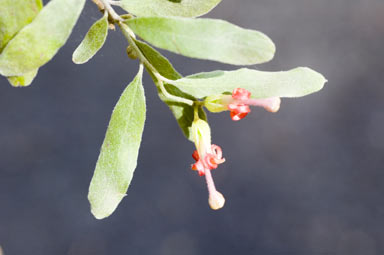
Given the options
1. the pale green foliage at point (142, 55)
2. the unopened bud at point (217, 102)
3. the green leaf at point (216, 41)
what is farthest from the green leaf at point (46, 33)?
the unopened bud at point (217, 102)

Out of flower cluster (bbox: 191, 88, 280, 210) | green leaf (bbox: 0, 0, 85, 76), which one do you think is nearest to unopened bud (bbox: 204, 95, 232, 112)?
flower cluster (bbox: 191, 88, 280, 210)

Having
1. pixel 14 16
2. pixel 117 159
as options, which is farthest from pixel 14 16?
pixel 117 159

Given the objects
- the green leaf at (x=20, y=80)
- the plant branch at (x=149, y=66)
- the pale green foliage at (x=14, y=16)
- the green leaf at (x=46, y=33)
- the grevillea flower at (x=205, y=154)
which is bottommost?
the grevillea flower at (x=205, y=154)

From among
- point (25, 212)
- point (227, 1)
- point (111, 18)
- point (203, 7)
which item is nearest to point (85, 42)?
point (111, 18)

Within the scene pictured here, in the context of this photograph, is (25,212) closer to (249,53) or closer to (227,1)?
(227,1)

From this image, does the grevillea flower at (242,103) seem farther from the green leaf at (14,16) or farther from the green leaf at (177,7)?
the green leaf at (14,16)

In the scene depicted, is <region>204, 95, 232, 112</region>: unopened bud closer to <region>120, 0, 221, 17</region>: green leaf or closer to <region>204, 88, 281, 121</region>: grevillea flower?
<region>204, 88, 281, 121</region>: grevillea flower

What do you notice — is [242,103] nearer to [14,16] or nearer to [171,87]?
[171,87]
